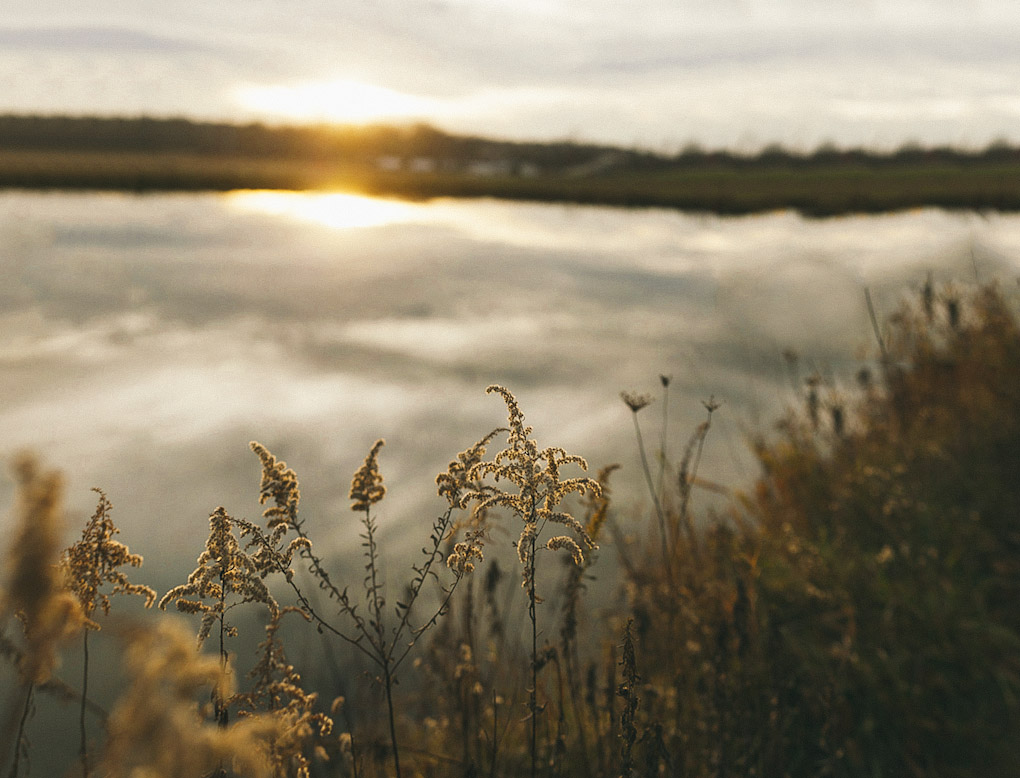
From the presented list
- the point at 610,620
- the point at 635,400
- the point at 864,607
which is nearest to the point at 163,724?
the point at 635,400

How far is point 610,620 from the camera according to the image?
15.1 ft

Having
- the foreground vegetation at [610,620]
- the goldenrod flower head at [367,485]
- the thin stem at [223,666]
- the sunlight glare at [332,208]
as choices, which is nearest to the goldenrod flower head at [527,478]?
the foreground vegetation at [610,620]

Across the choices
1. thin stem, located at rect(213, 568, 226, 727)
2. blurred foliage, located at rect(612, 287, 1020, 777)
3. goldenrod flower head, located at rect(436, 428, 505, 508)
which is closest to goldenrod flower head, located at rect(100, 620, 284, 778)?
thin stem, located at rect(213, 568, 226, 727)

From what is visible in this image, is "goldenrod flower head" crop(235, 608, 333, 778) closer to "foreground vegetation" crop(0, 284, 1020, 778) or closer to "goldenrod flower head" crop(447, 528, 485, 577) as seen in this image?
"foreground vegetation" crop(0, 284, 1020, 778)

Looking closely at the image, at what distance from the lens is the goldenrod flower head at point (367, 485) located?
134cm

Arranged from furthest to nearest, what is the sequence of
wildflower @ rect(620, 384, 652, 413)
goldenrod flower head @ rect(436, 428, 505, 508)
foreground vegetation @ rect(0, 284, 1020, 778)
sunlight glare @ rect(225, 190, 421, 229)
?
1. sunlight glare @ rect(225, 190, 421, 229)
2. wildflower @ rect(620, 384, 652, 413)
3. goldenrod flower head @ rect(436, 428, 505, 508)
4. foreground vegetation @ rect(0, 284, 1020, 778)

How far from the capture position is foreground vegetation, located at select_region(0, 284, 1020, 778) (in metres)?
1.12

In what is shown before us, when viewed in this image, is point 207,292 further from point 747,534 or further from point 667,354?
point 747,534

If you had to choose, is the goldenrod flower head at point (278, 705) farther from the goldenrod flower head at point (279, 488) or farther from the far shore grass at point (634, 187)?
the far shore grass at point (634, 187)

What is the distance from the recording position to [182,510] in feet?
15.8

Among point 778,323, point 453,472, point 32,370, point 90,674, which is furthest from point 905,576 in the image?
point 32,370

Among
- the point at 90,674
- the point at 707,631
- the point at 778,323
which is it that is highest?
the point at 778,323

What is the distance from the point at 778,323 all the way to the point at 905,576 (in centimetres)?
539

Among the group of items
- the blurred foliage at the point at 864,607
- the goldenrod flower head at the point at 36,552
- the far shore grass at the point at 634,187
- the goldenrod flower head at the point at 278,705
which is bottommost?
the blurred foliage at the point at 864,607
